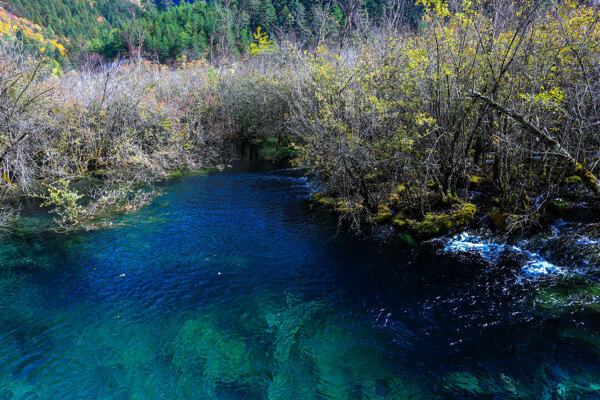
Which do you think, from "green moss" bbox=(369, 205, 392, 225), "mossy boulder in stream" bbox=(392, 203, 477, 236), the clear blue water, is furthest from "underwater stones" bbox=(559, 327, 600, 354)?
"green moss" bbox=(369, 205, 392, 225)

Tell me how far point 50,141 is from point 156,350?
70.1 feet

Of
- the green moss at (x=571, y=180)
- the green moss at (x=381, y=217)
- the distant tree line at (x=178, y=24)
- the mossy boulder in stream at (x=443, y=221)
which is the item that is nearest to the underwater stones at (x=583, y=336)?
the mossy boulder in stream at (x=443, y=221)

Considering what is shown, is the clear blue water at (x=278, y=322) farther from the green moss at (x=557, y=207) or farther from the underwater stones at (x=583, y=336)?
the green moss at (x=557, y=207)

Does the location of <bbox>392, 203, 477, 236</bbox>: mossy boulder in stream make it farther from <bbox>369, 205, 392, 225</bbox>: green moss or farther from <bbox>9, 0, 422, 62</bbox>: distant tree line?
<bbox>9, 0, 422, 62</bbox>: distant tree line

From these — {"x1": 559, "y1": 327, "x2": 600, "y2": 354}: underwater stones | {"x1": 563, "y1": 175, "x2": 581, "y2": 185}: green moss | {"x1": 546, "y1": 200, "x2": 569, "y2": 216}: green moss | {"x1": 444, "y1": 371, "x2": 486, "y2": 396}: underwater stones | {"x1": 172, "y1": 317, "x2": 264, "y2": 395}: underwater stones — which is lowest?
{"x1": 172, "y1": 317, "x2": 264, "y2": 395}: underwater stones

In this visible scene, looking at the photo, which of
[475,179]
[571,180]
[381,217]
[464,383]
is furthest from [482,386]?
[475,179]

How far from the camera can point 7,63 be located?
16.8m

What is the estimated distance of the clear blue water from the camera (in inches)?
295

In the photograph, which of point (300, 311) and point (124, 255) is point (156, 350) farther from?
point (124, 255)

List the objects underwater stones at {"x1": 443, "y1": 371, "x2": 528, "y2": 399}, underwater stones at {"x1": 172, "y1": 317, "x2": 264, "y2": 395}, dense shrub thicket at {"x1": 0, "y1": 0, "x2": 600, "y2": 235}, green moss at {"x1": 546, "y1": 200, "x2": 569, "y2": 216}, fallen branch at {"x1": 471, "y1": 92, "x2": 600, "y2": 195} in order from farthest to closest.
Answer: green moss at {"x1": 546, "y1": 200, "x2": 569, "y2": 216} → dense shrub thicket at {"x1": 0, "y1": 0, "x2": 600, "y2": 235} → fallen branch at {"x1": 471, "y1": 92, "x2": 600, "y2": 195} → underwater stones at {"x1": 172, "y1": 317, "x2": 264, "y2": 395} → underwater stones at {"x1": 443, "y1": 371, "x2": 528, "y2": 399}

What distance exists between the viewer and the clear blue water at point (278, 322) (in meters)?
7.50

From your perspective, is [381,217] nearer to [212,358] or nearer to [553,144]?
[553,144]

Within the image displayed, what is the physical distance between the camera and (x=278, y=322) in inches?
384

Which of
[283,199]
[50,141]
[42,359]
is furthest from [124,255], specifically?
[50,141]
